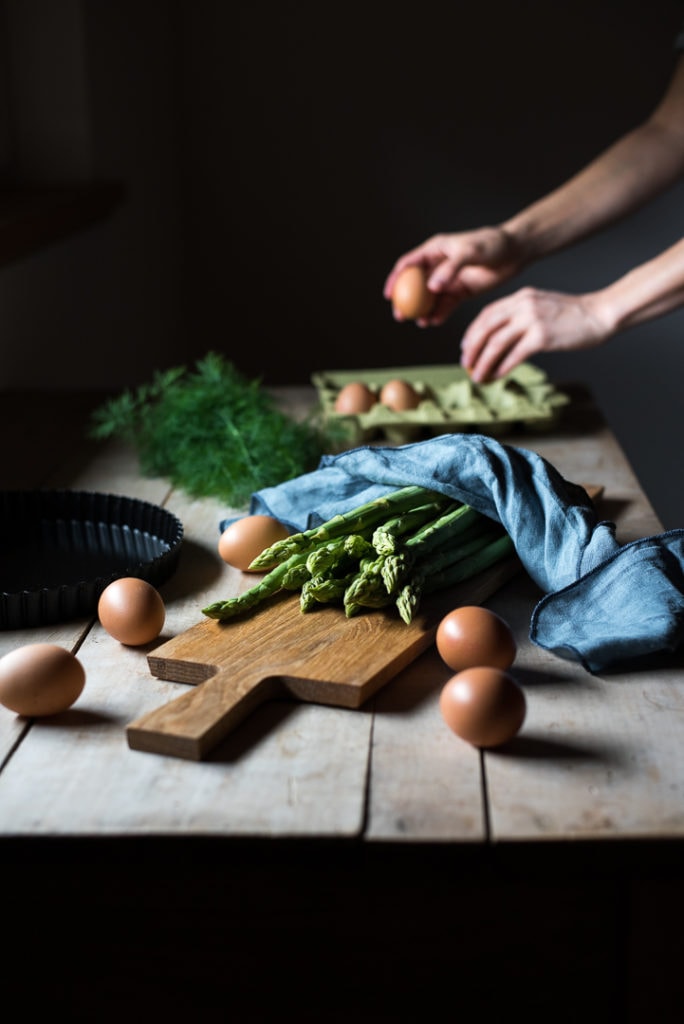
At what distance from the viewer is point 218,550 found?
1.59 metres

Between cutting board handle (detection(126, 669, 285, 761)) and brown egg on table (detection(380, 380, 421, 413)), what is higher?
cutting board handle (detection(126, 669, 285, 761))

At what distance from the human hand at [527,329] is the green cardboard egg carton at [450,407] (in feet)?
0.26

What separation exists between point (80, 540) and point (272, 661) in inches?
20.6

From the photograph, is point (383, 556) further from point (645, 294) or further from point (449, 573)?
point (645, 294)

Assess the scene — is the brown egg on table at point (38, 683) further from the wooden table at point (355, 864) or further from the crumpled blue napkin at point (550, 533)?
the crumpled blue napkin at point (550, 533)

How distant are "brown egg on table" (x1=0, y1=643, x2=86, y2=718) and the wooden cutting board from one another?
10 cm

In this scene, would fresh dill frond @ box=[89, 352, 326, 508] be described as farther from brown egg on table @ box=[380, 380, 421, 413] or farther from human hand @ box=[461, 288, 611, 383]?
human hand @ box=[461, 288, 611, 383]

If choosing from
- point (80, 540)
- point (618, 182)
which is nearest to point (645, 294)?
point (618, 182)

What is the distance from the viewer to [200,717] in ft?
3.49

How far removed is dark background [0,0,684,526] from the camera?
12.1ft

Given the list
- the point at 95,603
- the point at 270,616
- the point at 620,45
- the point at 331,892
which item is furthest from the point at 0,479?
the point at 620,45

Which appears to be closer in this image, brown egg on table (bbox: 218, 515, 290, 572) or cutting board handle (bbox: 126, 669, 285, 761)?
cutting board handle (bbox: 126, 669, 285, 761)

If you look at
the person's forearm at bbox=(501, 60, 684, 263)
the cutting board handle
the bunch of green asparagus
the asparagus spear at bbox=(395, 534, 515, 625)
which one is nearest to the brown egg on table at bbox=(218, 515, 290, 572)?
the bunch of green asparagus

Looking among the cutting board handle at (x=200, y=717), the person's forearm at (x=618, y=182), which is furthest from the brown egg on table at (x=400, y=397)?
the cutting board handle at (x=200, y=717)
